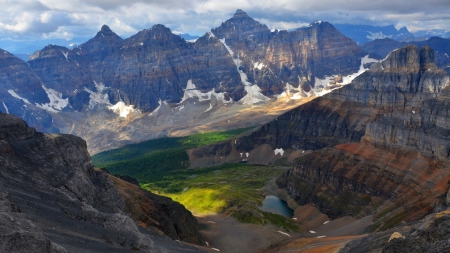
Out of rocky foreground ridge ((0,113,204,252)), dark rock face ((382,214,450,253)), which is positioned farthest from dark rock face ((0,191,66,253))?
dark rock face ((382,214,450,253))

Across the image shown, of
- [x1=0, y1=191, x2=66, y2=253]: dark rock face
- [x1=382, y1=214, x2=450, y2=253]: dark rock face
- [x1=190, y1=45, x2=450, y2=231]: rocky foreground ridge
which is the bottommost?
[x1=190, y1=45, x2=450, y2=231]: rocky foreground ridge

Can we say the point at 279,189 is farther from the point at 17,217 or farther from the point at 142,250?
the point at 17,217

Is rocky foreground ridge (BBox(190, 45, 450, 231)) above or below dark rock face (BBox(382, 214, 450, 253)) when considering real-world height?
below

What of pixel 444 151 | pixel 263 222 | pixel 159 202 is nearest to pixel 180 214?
pixel 159 202

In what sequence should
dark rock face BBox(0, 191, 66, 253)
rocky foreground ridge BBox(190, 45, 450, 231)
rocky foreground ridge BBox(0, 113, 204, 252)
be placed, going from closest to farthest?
dark rock face BBox(0, 191, 66, 253) < rocky foreground ridge BBox(0, 113, 204, 252) < rocky foreground ridge BBox(190, 45, 450, 231)

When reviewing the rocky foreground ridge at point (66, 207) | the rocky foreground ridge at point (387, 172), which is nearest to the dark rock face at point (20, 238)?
the rocky foreground ridge at point (66, 207)

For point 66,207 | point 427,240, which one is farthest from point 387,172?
point 66,207

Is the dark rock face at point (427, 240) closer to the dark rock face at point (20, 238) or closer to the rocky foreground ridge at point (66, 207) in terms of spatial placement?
the rocky foreground ridge at point (66, 207)

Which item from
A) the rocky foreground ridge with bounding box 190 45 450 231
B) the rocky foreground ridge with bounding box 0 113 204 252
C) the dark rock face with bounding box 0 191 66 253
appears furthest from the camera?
the rocky foreground ridge with bounding box 190 45 450 231

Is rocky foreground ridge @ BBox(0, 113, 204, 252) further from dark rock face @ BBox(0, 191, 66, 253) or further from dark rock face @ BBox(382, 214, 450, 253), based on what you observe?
dark rock face @ BBox(382, 214, 450, 253)
